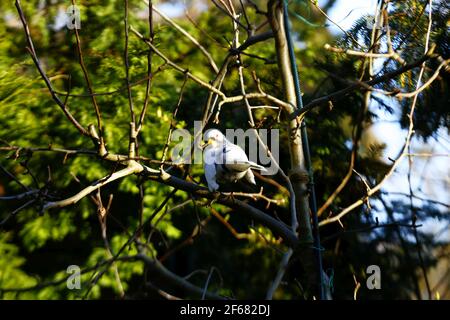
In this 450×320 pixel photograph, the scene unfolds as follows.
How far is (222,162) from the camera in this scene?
2.32 meters

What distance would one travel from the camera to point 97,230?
3.99 metres

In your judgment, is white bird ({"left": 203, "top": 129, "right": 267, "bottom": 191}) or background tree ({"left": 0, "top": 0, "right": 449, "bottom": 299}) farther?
background tree ({"left": 0, "top": 0, "right": 449, "bottom": 299})

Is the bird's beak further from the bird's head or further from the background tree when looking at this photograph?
the background tree

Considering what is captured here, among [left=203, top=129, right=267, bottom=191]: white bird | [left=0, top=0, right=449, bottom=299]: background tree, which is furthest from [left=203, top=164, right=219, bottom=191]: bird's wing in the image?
[left=0, top=0, right=449, bottom=299]: background tree

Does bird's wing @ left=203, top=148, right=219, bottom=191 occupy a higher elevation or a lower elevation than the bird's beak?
lower

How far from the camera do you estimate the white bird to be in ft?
7.52

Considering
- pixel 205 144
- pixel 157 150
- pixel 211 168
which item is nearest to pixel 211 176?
pixel 211 168

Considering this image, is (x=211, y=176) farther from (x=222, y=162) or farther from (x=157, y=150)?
(x=157, y=150)

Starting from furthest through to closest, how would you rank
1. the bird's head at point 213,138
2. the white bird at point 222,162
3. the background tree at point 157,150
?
the background tree at point 157,150 → the bird's head at point 213,138 → the white bird at point 222,162

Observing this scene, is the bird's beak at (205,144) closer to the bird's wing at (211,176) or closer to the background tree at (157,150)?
the bird's wing at (211,176)

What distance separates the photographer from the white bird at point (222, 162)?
2.29m

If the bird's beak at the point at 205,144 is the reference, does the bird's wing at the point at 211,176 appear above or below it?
below

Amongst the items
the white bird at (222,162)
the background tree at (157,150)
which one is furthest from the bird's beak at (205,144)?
the background tree at (157,150)
